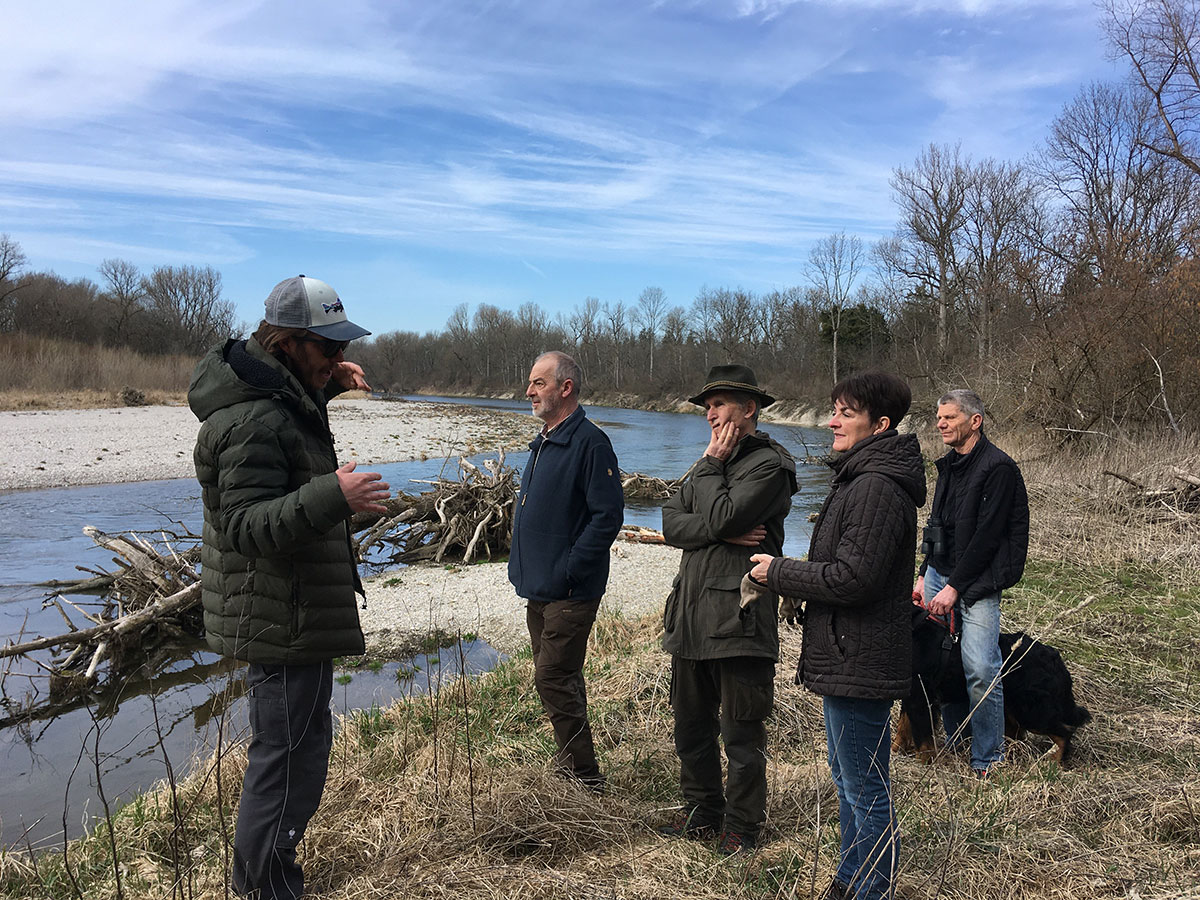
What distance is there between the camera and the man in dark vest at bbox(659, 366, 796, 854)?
10.3 ft

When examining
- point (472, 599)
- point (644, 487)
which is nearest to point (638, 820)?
point (472, 599)

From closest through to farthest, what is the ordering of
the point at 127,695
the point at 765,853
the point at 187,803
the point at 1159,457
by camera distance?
the point at 765,853 < the point at 187,803 < the point at 127,695 < the point at 1159,457

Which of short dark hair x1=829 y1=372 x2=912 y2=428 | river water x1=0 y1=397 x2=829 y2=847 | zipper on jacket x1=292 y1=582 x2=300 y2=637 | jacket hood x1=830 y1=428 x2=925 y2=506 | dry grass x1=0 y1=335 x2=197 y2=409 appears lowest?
river water x1=0 y1=397 x2=829 y2=847

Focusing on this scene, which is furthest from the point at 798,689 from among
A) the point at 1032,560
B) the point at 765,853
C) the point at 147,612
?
the point at 147,612

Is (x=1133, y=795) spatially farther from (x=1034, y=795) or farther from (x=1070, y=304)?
(x=1070, y=304)

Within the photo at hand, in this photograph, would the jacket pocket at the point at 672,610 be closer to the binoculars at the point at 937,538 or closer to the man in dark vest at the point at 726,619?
the man in dark vest at the point at 726,619

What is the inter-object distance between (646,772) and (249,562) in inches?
96.0

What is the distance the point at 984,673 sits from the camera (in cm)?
401

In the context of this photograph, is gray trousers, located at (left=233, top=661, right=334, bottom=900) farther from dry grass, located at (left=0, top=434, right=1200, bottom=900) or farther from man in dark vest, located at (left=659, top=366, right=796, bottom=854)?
man in dark vest, located at (left=659, top=366, right=796, bottom=854)

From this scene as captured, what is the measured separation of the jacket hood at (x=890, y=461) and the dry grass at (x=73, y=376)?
4037 cm

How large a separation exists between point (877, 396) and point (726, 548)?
0.91m

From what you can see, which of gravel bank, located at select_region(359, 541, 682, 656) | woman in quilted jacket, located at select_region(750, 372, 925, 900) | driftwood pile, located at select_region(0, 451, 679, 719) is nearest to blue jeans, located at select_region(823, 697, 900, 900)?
woman in quilted jacket, located at select_region(750, 372, 925, 900)

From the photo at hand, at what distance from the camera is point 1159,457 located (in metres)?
11.1

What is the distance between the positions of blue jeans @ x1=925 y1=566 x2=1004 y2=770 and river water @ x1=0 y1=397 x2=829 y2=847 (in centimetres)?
280
